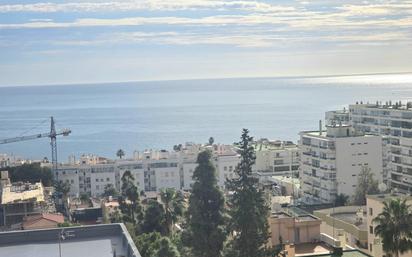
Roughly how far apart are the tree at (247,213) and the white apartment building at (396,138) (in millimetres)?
43258

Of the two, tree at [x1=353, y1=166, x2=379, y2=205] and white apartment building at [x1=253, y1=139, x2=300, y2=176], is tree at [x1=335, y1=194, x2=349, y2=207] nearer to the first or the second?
tree at [x1=353, y1=166, x2=379, y2=205]

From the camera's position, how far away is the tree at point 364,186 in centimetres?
6067

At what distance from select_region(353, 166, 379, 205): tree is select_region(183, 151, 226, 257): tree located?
33591 mm

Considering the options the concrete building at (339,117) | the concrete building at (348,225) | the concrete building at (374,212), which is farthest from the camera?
the concrete building at (339,117)

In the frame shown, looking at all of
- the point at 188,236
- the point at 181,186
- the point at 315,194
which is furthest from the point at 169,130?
the point at 188,236

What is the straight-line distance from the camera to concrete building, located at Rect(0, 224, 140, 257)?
18.8m

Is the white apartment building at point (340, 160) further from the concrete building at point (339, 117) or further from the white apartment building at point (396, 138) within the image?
the concrete building at point (339, 117)

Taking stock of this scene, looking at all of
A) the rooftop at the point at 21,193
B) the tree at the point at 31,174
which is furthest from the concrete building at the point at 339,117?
the rooftop at the point at 21,193

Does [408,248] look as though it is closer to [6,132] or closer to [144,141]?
[144,141]

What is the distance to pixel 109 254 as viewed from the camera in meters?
18.5

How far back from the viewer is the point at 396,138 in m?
73.4

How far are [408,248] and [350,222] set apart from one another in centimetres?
1841

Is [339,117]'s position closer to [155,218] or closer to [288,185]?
[288,185]

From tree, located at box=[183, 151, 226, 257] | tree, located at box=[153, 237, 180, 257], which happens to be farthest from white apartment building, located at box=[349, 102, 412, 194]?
tree, located at box=[153, 237, 180, 257]
